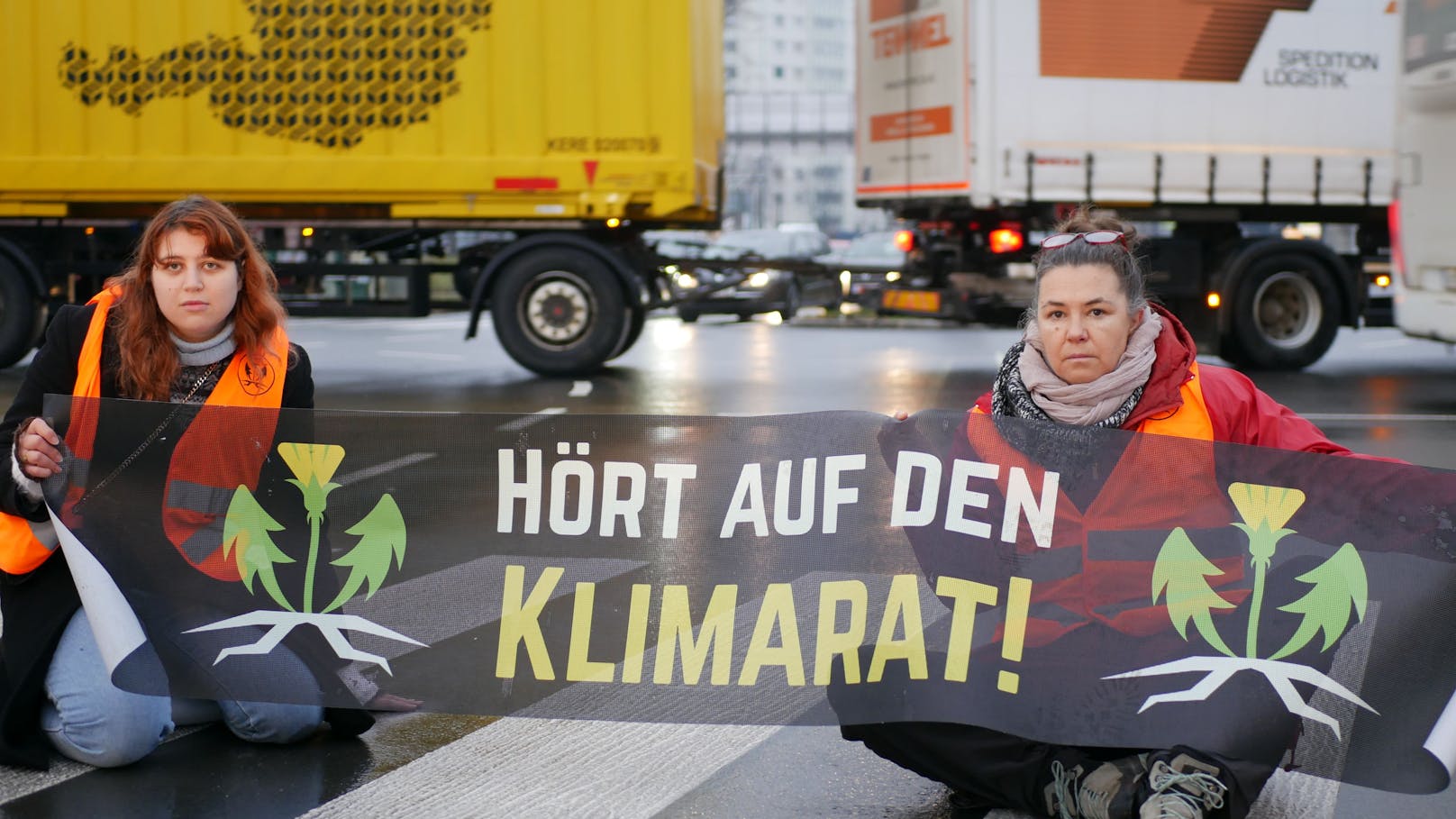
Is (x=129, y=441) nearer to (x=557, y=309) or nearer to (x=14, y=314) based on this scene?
(x=557, y=309)

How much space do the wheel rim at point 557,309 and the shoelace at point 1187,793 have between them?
9.56m

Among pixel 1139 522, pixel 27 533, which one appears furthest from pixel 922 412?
pixel 27 533

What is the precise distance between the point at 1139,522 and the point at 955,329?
58.1ft

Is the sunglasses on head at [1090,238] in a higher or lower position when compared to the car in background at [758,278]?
higher

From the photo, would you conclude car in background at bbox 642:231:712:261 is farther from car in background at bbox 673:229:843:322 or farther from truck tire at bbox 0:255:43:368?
truck tire at bbox 0:255:43:368

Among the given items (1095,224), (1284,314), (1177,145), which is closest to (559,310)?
(1177,145)

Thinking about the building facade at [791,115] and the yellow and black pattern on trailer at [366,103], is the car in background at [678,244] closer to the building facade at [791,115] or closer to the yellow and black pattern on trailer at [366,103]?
the yellow and black pattern on trailer at [366,103]

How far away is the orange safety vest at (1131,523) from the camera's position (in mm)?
3309

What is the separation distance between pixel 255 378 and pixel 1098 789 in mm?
2174

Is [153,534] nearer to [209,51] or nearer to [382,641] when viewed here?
[382,641]

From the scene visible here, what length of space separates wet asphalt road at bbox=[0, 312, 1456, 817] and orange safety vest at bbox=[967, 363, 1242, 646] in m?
0.55

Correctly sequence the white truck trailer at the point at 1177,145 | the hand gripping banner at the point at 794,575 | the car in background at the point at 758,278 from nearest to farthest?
the hand gripping banner at the point at 794,575, the white truck trailer at the point at 1177,145, the car in background at the point at 758,278

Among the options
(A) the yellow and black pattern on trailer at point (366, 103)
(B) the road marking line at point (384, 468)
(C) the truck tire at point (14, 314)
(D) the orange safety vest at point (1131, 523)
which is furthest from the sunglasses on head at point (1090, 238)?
(C) the truck tire at point (14, 314)

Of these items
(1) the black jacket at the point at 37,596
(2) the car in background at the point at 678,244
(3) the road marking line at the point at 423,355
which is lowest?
(3) the road marking line at the point at 423,355
